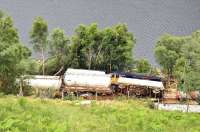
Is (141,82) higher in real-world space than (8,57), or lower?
lower

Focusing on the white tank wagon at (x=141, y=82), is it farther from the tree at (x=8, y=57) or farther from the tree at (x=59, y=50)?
the tree at (x=8, y=57)

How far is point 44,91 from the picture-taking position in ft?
106

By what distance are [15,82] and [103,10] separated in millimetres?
43918

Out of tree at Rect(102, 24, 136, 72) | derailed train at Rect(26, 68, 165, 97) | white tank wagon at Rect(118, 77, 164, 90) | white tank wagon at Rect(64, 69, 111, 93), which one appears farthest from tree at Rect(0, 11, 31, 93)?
tree at Rect(102, 24, 136, 72)

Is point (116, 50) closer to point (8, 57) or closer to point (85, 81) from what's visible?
point (85, 81)

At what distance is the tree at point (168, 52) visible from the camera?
38059 mm

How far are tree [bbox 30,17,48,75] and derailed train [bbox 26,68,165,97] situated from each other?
466 cm

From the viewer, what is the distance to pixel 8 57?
2730 cm

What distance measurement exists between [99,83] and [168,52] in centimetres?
838

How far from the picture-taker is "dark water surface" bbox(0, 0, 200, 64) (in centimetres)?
6159

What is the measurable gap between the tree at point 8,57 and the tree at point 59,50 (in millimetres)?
5938

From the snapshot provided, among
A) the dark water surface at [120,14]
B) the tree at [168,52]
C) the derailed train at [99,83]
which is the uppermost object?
the dark water surface at [120,14]

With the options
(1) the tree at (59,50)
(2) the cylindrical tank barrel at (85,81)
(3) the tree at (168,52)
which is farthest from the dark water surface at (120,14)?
(2) the cylindrical tank barrel at (85,81)

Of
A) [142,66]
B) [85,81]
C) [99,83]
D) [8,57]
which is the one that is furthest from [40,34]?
[142,66]
